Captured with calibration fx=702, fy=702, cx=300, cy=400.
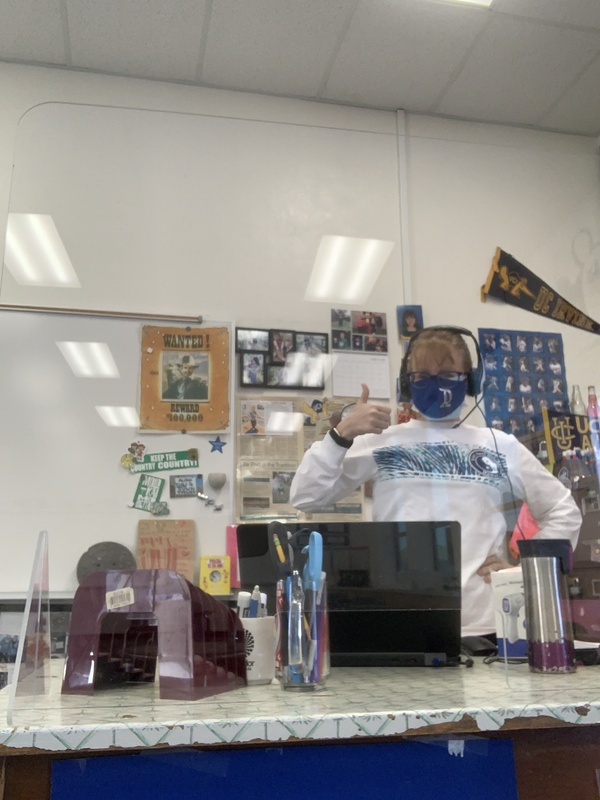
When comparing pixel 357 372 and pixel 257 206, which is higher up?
pixel 257 206

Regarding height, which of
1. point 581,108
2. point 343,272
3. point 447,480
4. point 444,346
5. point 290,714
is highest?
point 581,108

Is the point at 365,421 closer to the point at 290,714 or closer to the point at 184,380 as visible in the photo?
the point at 184,380

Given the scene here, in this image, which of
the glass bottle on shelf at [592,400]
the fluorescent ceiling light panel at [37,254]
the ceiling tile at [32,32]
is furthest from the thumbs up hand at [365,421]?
the ceiling tile at [32,32]

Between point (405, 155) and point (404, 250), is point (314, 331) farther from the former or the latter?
point (405, 155)

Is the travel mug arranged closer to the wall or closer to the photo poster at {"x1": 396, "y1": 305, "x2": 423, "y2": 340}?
the wall

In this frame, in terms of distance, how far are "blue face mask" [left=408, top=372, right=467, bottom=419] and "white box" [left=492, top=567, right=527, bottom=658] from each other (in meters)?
0.62

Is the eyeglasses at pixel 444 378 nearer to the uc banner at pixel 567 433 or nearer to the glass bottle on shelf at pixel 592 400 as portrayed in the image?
the uc banner at pixel 567 433

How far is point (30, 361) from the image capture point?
2.18 metres

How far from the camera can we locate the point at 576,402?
2051 millimetres

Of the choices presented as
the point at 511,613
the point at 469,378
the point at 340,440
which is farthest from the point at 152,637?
the point at 469,378

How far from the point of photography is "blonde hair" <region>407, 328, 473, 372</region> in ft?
5.64

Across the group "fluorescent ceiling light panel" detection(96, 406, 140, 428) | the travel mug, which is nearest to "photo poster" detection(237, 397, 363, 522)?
"fluorescent ceiling light panel" detection(96, 406, 140, 428)

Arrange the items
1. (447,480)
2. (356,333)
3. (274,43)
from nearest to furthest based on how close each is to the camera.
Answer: (447,480), (356,333), (274,43)

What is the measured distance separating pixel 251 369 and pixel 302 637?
1.45m
